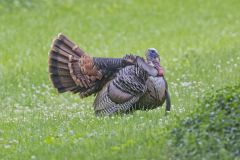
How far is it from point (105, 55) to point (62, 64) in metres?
6.81

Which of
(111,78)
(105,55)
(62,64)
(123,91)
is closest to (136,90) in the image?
(123,91)

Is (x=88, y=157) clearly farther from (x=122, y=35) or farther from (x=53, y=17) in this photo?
(x=53, y=17)

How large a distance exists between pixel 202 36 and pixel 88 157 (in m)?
12.4

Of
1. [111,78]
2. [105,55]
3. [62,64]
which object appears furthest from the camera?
[105,55]

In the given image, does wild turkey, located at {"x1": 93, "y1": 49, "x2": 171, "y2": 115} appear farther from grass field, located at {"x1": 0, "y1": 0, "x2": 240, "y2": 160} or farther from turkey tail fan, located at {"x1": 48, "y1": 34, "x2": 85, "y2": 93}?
turkey tail fan, located at {"x1": 48, "y1": 34, "x2": 85, "y2": 93}

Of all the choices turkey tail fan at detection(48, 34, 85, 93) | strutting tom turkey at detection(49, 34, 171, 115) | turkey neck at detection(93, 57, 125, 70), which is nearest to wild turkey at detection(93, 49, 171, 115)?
strutting tom turkey at detection(49, 34, 171, 115)

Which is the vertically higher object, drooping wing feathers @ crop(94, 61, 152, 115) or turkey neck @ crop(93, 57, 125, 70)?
turkey neck @ crop(93, 57, 125, 70)

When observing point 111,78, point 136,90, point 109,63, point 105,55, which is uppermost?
point 105,55

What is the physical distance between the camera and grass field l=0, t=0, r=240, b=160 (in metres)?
8.84

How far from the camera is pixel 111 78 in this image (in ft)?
35.3

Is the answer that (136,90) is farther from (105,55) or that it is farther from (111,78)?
(105,55)

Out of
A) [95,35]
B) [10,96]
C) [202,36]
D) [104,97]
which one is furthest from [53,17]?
[104,97]

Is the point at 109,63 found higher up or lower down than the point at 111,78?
higher up

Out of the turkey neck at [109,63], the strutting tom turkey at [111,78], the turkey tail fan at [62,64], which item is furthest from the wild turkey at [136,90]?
the turkey tail fan at [62,64]
